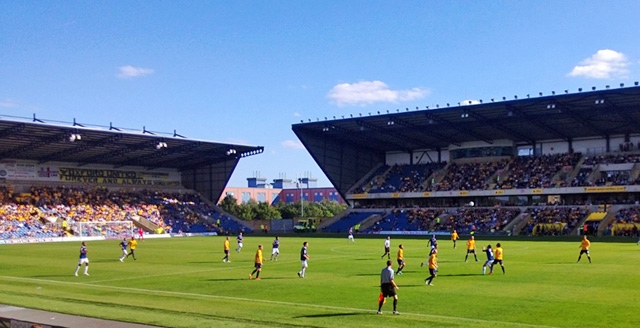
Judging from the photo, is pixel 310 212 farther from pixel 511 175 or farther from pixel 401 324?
pixel 401 324

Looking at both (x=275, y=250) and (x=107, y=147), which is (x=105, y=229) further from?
(x=275, y=250)

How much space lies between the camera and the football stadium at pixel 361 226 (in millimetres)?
20875

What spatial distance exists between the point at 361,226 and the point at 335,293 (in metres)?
67.3

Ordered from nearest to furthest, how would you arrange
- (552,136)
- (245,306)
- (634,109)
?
(245,306), (634,109), (552,136)

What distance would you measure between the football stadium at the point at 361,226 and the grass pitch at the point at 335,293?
132 millimetres

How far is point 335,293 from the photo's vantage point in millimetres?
24406

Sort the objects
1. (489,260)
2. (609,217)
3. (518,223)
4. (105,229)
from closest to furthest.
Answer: (489,260) < (609,217) < (518,223) < (105,229)

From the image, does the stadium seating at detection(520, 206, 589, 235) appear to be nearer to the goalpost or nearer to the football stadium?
the football stadium

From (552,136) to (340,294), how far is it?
6969cm

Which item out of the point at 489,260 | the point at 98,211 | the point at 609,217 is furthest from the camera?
the point at 98,211

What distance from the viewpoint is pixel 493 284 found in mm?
25953

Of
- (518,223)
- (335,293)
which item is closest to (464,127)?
(518,223)

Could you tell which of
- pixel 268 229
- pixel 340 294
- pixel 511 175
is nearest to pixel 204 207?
pixel 268 229

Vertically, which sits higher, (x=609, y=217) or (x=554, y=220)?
(x=609, y=217)
